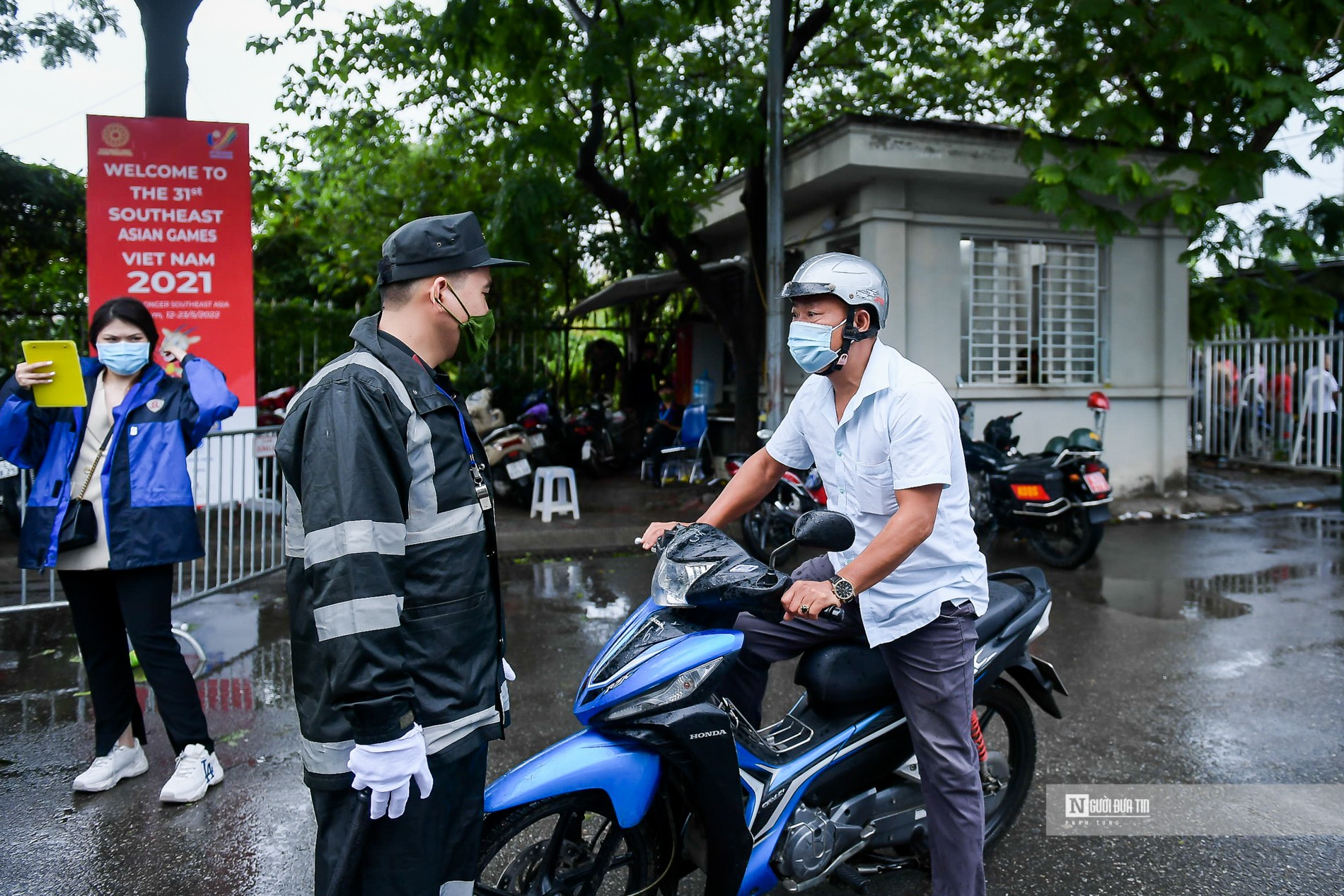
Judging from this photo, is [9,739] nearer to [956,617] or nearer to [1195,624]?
[956,617]

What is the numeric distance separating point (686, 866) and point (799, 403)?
133cm

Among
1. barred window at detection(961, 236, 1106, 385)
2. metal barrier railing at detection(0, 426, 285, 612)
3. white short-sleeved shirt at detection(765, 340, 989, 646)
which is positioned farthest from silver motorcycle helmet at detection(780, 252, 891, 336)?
barred window at detection(961, 236, 1106, 385)

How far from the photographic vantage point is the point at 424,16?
30.5 feet

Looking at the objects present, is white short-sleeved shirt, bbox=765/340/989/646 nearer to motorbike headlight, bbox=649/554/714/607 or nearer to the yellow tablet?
motorbike headlight, bbox=649/554/714/607

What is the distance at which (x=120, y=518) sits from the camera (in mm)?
3590

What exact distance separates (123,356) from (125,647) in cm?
111

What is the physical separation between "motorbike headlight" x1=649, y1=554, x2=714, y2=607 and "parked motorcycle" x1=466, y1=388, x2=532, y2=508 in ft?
25.1

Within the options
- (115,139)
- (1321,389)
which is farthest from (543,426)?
(1321,389)

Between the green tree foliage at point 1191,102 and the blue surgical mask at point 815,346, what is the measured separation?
5655 millimetres

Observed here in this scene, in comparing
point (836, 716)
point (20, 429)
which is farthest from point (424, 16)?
point (836, 716)

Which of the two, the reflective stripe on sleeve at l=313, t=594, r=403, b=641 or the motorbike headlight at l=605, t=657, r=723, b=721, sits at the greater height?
the reflective stripe on sleeve at l=313, t=594, r=403, b=641

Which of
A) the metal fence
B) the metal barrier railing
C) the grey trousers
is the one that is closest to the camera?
the grey trousers

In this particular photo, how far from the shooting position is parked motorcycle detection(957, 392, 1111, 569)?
25.1 feet

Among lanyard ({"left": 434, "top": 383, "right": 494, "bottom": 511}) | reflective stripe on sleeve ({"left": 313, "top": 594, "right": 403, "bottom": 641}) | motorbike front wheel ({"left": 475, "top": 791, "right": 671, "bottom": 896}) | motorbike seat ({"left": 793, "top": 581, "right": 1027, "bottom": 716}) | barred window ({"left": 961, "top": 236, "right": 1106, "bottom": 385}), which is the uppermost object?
barred window ({"left": 961, "top": 236, "right": 1106, "bottom": 385})
